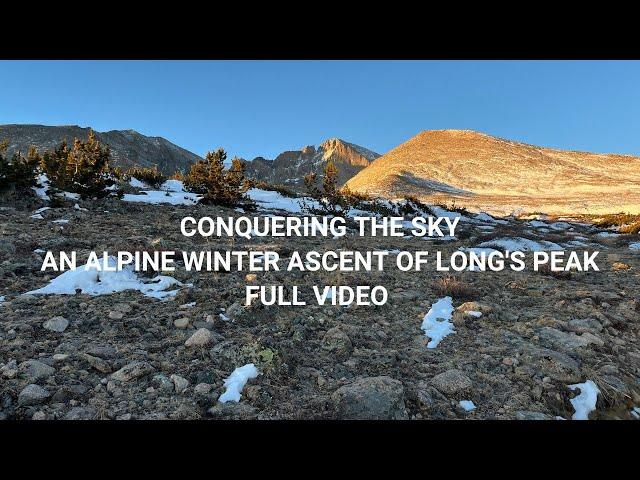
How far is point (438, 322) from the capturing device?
5746 millimetres

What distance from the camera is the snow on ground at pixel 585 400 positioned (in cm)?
365

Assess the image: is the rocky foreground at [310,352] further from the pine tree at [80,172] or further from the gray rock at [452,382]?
the pine tree at [80,172]

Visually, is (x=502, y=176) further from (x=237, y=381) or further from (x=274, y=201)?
(x=237, y=381)

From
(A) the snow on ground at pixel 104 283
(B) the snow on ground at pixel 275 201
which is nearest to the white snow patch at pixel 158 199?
(B) the snow on ground at pixel 275 201

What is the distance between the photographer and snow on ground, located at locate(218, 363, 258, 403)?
355cm

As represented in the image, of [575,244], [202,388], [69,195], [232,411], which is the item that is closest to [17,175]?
[69,195]

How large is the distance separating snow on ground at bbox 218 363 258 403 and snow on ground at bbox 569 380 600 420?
3081 millimetres

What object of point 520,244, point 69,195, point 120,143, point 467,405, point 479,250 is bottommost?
point 467,405

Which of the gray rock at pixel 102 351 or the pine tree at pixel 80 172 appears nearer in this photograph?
the gray rock at pixel 102 351

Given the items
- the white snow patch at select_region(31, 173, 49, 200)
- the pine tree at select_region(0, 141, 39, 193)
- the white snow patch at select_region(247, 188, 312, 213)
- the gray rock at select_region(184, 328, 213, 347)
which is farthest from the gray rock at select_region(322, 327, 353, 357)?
the white snow patch at select_region(247, 188, 312, 213)

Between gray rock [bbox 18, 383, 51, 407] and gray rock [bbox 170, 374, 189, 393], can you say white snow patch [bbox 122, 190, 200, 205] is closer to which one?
gray rock [bbox 18, 383, 51, 407]

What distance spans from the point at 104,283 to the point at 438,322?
5406 millimetres

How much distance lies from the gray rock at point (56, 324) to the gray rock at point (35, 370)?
924 millimetres
